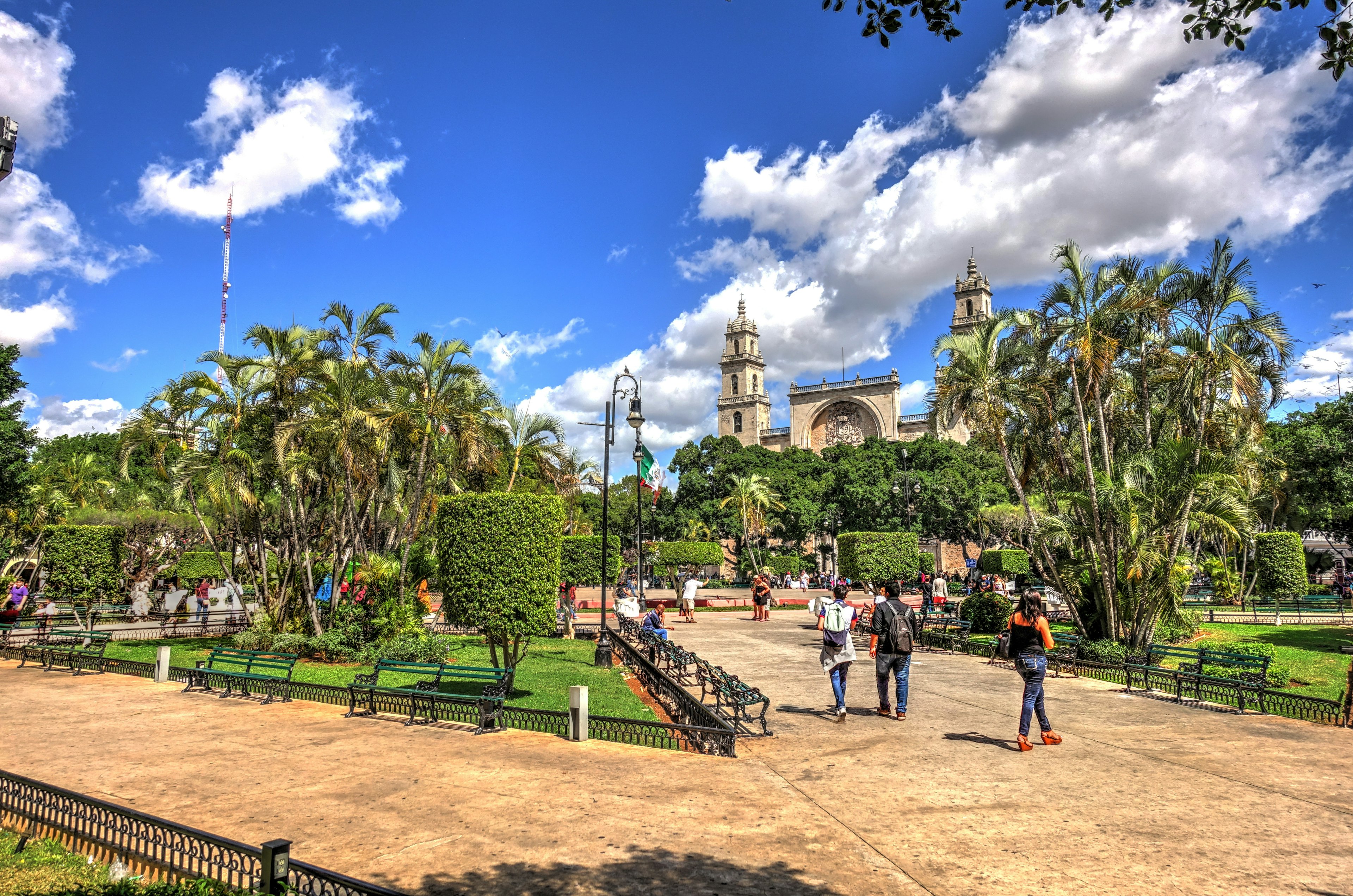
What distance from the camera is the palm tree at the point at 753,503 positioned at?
146 feet

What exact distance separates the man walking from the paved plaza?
31 centimetres

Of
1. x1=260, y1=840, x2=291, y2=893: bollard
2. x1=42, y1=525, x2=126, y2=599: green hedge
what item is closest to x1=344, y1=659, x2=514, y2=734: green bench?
x1=260, y1=840, x2=291, y2=893: bollard

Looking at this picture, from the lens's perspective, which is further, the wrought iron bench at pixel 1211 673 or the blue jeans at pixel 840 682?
the wrought iron bench at pixel 1211 673

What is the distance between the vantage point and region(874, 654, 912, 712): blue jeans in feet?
28.9

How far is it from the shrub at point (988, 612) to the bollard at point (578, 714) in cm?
1344

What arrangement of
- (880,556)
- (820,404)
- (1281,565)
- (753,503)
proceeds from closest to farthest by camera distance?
1. (880,556)
2. (1281,565)
3. (753,503)
4. (820,404)

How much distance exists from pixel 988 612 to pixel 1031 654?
1205 cm

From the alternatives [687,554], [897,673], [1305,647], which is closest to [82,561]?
[897,673]

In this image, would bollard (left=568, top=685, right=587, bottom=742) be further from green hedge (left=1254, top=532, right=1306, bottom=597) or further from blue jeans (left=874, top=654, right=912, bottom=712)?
green hedge (left=1254, top=532, right=1306, bottom=597)

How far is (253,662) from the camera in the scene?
11352mm

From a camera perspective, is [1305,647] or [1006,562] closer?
[1305,647]

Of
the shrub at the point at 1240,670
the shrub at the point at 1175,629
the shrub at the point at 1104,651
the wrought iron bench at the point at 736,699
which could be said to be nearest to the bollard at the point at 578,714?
the wrought iron bench at the point at 736,699

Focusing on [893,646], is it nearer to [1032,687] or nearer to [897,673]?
[897,673]

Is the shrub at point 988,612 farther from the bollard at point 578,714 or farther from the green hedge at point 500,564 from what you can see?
the bollard at point 578,714
